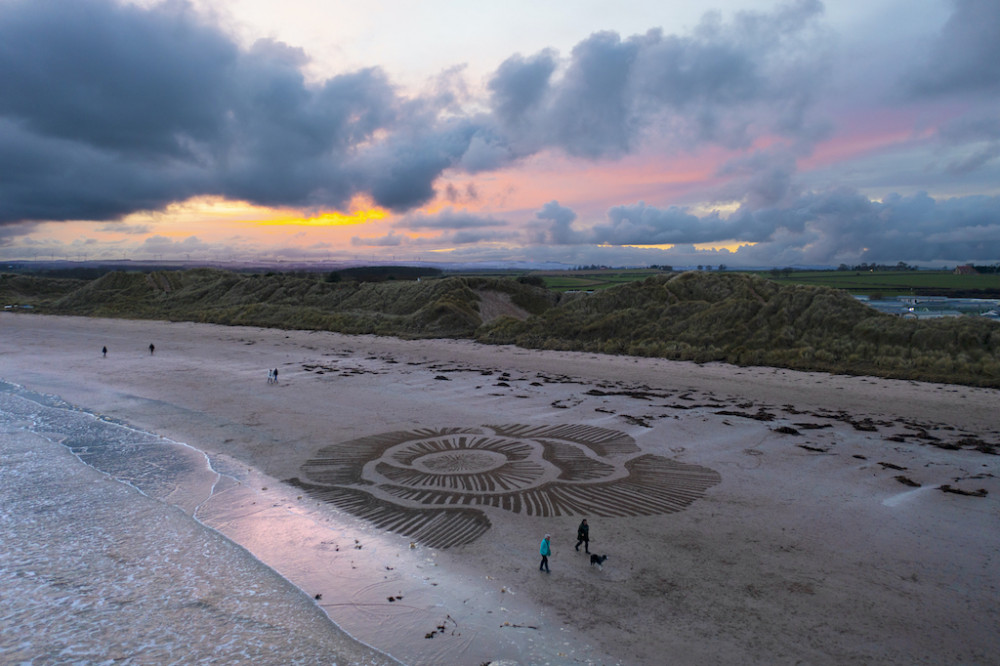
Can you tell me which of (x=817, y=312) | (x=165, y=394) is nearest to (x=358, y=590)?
(x=165, y=394)

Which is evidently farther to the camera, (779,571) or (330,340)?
(330,340)

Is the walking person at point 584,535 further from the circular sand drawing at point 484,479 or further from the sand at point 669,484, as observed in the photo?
the circular sand drawing at point 484,479

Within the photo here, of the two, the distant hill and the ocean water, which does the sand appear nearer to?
the ocean water

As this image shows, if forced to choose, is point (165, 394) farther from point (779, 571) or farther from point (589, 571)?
point (779, 571)

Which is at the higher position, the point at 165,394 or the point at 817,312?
the point at 817,312

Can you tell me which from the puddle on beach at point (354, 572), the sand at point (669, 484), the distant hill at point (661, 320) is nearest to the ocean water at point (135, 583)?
the puddle on beach at point (354, 572)

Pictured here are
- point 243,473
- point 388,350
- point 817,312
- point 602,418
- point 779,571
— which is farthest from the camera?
point 388,350

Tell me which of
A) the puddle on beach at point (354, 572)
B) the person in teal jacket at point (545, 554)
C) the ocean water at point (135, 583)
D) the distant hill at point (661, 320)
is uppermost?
the distant hill at point (661, 320)
